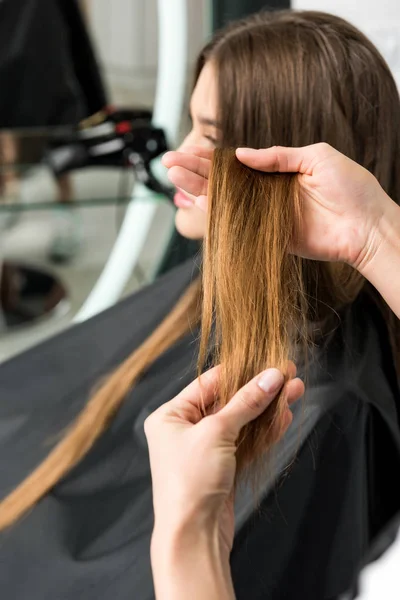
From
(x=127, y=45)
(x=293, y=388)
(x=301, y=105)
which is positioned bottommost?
(x=293, y=388)

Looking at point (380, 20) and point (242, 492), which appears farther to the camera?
point (380, 20)

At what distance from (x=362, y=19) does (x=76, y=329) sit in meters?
0.93

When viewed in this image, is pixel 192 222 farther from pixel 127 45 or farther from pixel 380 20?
pixel 127 45

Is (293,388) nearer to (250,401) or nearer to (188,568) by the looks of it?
(250,401)

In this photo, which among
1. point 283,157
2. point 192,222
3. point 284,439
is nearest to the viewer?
point 283,157

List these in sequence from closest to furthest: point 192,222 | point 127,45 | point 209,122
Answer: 1. point 209,122
2. point 192,222
3. point 127,45

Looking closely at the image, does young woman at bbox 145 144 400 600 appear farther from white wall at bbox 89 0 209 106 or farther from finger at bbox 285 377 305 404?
white wall at bbox 89 0 209 106

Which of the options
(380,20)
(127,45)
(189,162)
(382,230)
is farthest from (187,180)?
(127,45)

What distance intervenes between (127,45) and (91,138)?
1091mm

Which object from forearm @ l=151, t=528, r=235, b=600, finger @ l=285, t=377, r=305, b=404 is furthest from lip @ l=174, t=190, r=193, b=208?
forearm @ l=151, t=528, r=235, b=600

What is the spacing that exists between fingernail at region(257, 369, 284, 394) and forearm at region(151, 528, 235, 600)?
16 centimetres

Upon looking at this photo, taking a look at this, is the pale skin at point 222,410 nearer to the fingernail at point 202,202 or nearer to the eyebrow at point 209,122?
the fingernail at point 202,202

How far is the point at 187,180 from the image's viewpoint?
0.79 m

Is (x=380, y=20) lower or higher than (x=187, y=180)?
higher
